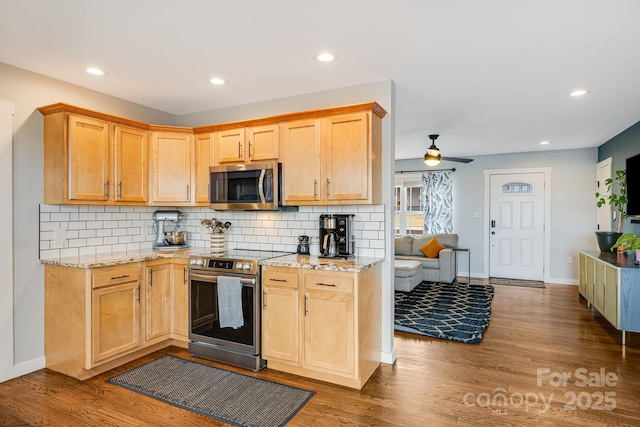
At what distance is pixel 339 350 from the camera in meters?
2.78

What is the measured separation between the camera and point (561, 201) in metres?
6.64

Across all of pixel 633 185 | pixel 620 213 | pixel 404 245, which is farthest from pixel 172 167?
pixel 620 213

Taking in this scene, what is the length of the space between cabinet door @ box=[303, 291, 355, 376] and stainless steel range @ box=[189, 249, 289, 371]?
1.54 feet

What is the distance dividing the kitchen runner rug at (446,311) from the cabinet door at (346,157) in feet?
6.48

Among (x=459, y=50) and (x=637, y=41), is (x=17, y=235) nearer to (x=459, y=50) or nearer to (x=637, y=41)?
(x=459, y=50)

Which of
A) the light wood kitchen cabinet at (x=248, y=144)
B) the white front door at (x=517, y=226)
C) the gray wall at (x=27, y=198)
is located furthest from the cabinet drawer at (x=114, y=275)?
the white front door at (x=517, y=226)

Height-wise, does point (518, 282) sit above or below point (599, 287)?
below

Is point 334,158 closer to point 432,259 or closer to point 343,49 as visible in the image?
point 343,49

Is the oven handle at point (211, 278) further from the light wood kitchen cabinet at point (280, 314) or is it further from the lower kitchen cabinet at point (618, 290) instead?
the lower kitchen cabinet at point (618, 290)

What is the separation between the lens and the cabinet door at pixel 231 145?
11.8 feet

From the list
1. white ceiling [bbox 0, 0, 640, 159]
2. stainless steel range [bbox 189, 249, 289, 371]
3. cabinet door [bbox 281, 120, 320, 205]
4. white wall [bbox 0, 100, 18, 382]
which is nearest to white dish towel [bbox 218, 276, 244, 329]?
stainless steel range [bbox 189, 249, 289, 371]

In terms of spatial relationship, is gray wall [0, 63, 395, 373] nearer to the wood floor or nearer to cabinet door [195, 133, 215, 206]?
the wood floor

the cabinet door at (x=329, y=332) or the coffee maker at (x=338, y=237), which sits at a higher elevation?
Result: the coffee maker at (x=338, y=237)

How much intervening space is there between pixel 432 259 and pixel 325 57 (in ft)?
15.8
